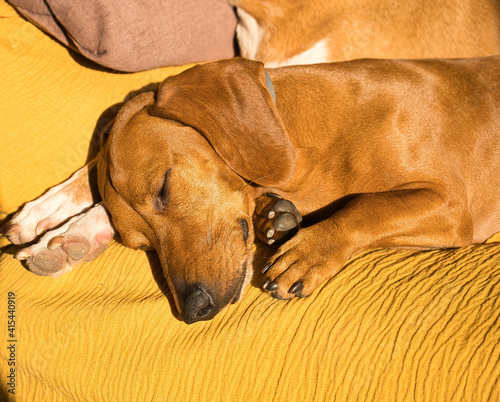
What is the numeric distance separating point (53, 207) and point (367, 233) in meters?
1.55

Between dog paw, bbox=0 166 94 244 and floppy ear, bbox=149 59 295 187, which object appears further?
dog paw, bbox=0 166 94 244

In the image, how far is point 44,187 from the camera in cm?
265

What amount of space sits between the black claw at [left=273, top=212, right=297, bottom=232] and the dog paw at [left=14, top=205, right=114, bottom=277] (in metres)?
0.83

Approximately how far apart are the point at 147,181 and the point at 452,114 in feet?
4.38

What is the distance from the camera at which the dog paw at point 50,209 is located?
2479 mm

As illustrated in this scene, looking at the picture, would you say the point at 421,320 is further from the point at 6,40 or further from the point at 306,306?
the point at 6,40

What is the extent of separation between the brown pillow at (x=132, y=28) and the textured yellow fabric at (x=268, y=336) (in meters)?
0.98

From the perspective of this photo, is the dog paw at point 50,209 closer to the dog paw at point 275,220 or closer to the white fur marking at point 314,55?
the dog paw at point 275,220

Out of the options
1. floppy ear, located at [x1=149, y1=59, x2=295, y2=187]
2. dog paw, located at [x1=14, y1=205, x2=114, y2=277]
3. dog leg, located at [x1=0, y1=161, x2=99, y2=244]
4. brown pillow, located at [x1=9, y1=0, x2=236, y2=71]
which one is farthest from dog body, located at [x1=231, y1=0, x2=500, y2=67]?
dog paw, located at [x1=14, y1=205, x2=114, y2=277]

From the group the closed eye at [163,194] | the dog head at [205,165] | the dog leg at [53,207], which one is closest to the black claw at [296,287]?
the dog head at [205,165]

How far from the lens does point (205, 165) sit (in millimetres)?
2039

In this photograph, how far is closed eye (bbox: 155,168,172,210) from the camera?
203 centimetres

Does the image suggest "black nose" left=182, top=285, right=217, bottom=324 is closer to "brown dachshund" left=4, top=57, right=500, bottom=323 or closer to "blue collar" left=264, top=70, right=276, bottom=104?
"brown dachshund" left=4, top=57, right=500, bottom=323

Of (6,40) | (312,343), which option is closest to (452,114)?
(312,343)
